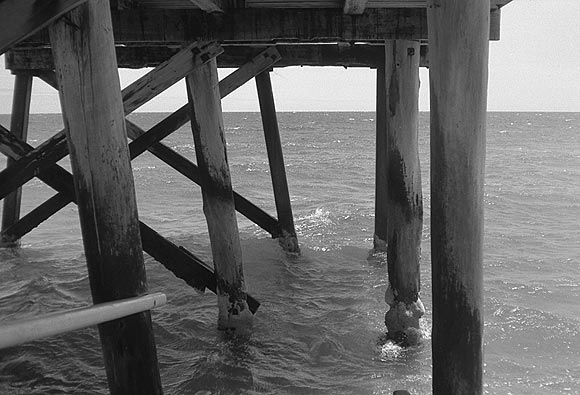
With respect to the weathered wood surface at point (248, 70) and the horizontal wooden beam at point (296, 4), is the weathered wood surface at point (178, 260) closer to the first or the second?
the horizontal wooden beam at point (296, 4)

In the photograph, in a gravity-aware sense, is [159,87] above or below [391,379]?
above

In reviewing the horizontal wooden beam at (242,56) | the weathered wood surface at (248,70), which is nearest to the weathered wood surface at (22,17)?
the weathered wood surface at (248,70)

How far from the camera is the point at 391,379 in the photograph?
4.45 metres

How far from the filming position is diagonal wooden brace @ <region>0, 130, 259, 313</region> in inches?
174

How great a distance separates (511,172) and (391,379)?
1718cm

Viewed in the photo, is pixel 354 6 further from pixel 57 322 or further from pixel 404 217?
pixel 57 322

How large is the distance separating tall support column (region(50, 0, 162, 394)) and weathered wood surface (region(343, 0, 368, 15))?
1.94 meters

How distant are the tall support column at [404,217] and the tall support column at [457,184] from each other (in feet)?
7.36

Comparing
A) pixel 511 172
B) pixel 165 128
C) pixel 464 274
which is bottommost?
pixel 511 172

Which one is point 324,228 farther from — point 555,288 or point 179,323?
point 179,323

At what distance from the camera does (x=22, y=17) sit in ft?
6.61

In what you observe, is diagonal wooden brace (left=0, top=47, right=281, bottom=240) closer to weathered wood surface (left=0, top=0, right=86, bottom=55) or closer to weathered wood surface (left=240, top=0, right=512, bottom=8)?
weathered wood surface (left=240, top=0, right=512, bottom=8)

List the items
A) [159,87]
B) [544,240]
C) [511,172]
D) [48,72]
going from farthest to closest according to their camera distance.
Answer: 1. [511,172]
2. [544,240]
3. [48,72]
4. [159,87]

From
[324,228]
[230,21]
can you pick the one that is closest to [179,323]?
[230,21]
